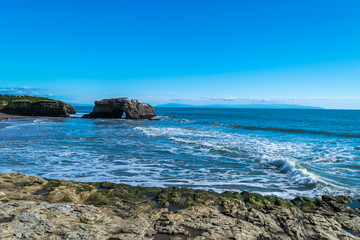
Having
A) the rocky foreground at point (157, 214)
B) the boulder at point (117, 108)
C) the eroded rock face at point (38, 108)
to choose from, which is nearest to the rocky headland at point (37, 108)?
the eroded rock face at point (38, 108)

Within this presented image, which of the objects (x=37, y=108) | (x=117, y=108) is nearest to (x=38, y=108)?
(x=37, y=108)

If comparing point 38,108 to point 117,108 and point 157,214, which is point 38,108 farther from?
point 157,214

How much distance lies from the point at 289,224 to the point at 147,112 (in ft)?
182

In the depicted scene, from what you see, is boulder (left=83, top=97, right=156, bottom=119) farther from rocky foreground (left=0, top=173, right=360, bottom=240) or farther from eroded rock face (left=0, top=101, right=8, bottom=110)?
rocky foreground (left=0, top=173, right=360, bottom=240)

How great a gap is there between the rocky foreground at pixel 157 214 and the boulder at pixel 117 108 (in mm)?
47278

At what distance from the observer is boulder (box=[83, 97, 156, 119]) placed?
54156 mm

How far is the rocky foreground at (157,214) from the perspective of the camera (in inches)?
185

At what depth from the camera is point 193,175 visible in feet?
35.1

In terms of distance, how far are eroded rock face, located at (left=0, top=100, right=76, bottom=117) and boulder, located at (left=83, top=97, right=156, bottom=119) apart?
655 centimetres

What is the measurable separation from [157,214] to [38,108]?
2436 inches

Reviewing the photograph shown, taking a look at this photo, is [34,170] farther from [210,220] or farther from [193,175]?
[210,220]

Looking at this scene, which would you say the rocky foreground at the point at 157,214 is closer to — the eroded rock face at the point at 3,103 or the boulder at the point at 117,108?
the boulder at the point at 117,108

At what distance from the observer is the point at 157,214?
5.70 m

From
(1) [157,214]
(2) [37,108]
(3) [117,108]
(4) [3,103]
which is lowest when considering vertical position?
(1) [157,214]
